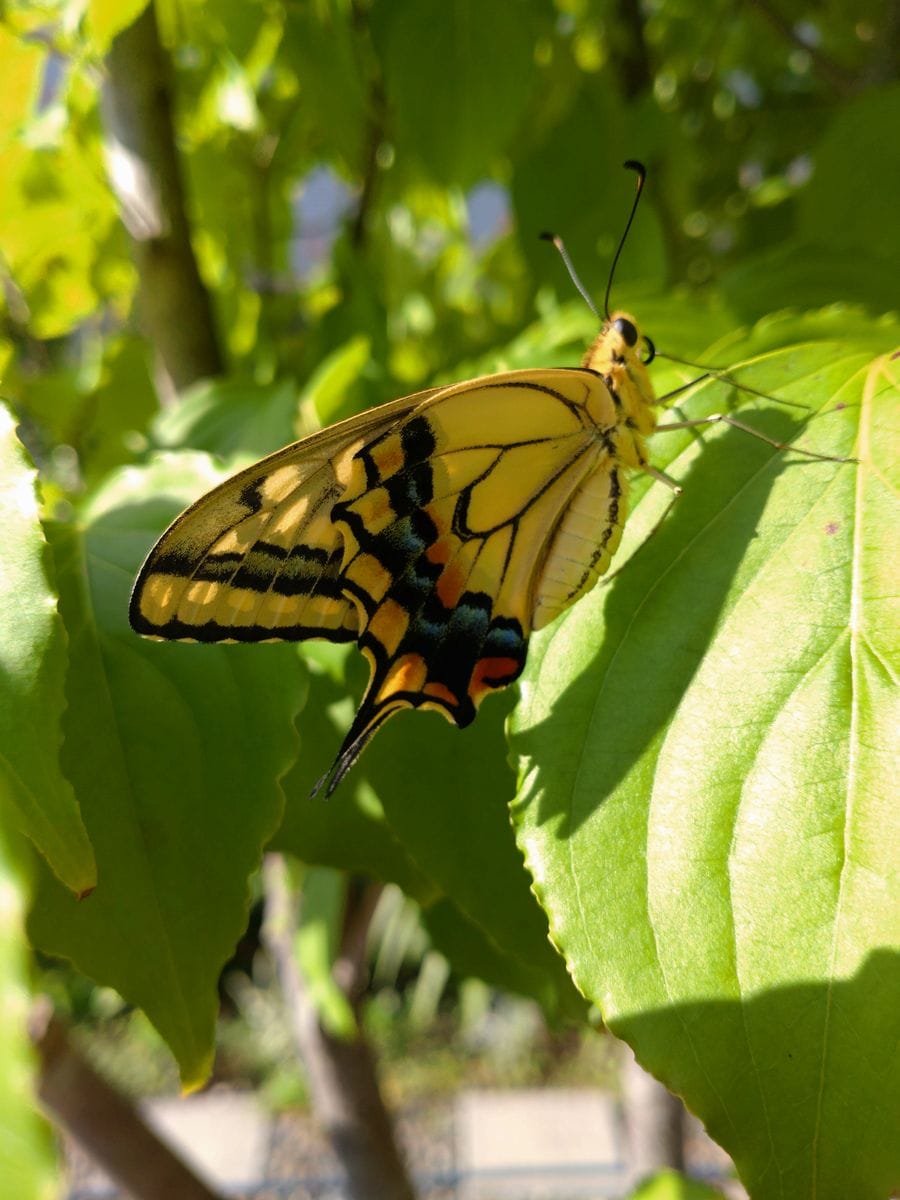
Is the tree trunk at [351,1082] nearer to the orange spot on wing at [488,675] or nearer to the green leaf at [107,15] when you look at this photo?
the orange spot on wing at [488,675]

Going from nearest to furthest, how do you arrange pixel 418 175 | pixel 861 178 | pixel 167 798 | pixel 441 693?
pixel 167 798 < pixel 441 693 < pixel 861 178 < pixel 418 175

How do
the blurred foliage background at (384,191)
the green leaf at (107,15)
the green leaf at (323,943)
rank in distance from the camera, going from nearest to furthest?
the green leaf at (107,15), the blurred foliage background at (384,191), the green leaf at (323,943)

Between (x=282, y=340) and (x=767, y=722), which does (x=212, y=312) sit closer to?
(x=282, y=340)

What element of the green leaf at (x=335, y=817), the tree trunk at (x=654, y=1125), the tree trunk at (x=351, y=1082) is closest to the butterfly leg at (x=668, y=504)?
the green leaf at (x=335, y=817)

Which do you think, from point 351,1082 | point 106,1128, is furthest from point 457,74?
point 351,1082

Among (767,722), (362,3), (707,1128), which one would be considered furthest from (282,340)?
(707,1128)

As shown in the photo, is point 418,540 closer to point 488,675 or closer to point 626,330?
point 488,675
